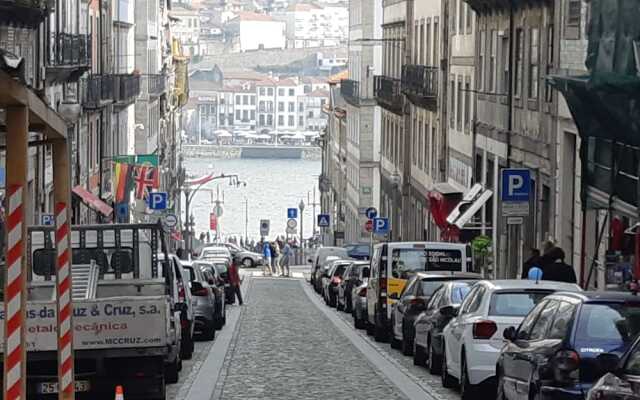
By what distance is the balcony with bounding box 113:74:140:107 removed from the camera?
2536 inches

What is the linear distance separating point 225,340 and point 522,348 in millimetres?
16179

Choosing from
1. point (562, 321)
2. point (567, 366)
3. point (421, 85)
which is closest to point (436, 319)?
point (562, 321)

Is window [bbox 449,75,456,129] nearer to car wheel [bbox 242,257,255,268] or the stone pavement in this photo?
the stone pavement

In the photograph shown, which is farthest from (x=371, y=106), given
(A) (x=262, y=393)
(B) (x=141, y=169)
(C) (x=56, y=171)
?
(C) (x=56, y=171)

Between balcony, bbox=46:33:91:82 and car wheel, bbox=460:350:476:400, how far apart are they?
2654 centimetres

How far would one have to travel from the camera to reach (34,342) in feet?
57.0

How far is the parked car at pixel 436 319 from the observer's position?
22.7m

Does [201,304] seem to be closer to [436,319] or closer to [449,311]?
[436,319]

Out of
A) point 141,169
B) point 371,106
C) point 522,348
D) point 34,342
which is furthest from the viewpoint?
point 371,106

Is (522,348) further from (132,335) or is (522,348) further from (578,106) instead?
(578,106)

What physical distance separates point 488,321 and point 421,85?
40.2 metres

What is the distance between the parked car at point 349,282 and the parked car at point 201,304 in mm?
8808

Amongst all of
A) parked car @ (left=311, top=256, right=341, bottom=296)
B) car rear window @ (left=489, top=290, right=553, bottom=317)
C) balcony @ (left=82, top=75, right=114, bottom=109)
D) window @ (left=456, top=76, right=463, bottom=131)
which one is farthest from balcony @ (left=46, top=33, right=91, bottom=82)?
car rear window @ (left=489, top=290, right=553, bottom=317)

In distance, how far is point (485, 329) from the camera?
63.9 ft
